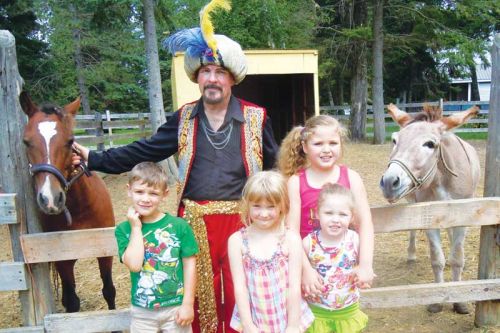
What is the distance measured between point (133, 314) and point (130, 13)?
10.0 metres

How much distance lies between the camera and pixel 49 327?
2.62 m

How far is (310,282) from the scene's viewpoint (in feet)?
6.86

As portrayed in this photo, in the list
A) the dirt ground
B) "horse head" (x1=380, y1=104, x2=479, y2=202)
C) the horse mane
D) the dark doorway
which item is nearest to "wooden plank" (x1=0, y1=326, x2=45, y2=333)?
the dirt ground

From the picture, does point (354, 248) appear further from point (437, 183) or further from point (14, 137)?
point (14, 137)

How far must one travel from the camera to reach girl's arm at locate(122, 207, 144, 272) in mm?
2068

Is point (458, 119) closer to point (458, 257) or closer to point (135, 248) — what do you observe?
point (458, 257)

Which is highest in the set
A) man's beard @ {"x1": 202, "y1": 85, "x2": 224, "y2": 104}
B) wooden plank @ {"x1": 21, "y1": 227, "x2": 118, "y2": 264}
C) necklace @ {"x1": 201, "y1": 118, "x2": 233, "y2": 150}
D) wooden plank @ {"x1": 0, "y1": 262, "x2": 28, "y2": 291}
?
man's beard @ {"x1": 202, "y1": 85, "x2": 224, "y2": 104}

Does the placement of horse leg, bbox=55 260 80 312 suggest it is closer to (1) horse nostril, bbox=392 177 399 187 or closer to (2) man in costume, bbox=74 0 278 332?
(2) man in costume, bbox=74 0 278 332

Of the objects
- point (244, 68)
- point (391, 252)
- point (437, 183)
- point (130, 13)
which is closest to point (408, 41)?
point (130, 13)

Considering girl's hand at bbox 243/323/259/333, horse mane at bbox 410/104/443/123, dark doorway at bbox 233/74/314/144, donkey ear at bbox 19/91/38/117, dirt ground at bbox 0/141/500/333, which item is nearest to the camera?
girl's hand at bbox 243/323/259/333

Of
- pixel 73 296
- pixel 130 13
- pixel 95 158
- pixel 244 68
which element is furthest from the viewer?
pixel 130 13

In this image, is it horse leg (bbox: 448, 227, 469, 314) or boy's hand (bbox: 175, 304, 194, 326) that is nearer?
boy's hand (bbox: 175, 304, 194, 326)

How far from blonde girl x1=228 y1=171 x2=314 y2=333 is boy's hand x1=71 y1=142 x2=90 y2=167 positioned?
4.30 feet

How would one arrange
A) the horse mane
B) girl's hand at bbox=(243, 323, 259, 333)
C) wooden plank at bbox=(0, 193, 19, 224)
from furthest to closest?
the horse mane, wooden plank at bbox=(0, 193, 19, 224), girl's hand at bbox=(243, 323, 259, 333)
